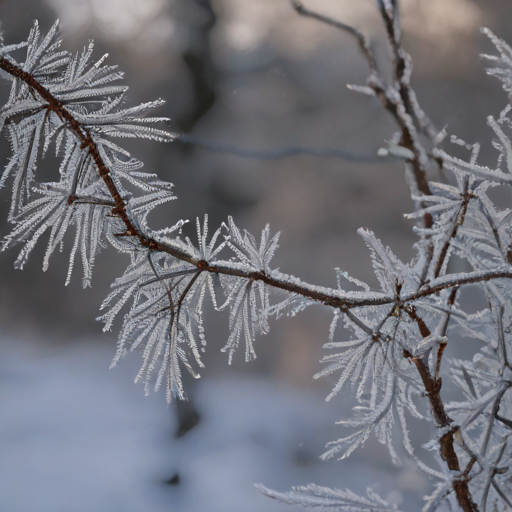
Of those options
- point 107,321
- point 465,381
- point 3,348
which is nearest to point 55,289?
point 3,348

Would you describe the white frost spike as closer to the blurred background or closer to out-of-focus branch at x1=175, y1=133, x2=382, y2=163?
the blurred background

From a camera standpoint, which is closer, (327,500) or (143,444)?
(327,500)

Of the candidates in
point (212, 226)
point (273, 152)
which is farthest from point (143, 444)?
point (273, 152)

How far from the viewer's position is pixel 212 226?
447 mm

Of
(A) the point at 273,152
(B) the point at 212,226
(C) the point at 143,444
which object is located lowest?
(C) the point at 143,444

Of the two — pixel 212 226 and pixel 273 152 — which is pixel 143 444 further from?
pixel 273 152

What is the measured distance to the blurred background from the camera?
1.51ft

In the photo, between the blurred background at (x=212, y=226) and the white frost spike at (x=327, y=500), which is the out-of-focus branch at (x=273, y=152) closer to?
the blurred background at (x=212, y=226)

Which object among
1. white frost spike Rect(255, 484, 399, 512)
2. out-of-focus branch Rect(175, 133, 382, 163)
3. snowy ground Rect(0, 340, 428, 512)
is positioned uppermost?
out-of-focus branch Rect(175, 133, 382, 163)

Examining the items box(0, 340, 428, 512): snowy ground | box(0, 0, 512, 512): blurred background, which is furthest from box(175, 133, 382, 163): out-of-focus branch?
box(0, 340, 428, 512): snowy ground

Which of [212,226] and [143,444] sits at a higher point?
[212,226]

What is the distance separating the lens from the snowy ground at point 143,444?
44 centimetres

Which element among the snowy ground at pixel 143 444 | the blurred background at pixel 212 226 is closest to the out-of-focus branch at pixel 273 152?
the blurred background at pixel 212 226

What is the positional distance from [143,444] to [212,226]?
301mm
